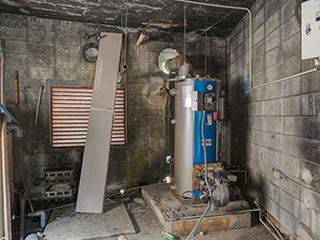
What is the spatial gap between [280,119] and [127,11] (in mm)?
2603

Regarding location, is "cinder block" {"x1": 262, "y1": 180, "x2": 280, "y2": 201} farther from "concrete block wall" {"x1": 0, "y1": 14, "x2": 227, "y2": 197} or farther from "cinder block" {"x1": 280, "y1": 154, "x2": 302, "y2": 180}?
"concrete block wall" {"x1": 0, "y1": 14, "x2": 227, "y2": 197}

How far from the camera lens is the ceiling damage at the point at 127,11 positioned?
338 centimetres

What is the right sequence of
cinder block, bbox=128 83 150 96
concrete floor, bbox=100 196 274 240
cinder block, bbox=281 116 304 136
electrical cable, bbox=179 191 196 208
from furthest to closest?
cinder block, bbox=128 83 150 96, electrical cable, bbox=179 191 196 208, concrete floor, bbox=100 196 274 240, cinder block, bbox=281 116 304 136

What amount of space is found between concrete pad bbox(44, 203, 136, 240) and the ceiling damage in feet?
9.50

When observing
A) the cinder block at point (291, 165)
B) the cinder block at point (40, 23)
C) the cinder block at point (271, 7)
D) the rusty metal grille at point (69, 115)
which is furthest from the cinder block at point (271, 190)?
the cinder block at point (40, 23)

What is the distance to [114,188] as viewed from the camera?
4.23 meters

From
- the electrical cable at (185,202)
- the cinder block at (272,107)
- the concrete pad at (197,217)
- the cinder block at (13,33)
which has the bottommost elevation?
the concrete pad at (197,217)

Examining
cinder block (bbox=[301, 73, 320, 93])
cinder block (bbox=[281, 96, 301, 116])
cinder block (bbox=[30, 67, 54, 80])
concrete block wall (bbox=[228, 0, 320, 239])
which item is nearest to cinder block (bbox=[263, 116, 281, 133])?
concrete block wall (bbox=[228, 0, 320, 239])

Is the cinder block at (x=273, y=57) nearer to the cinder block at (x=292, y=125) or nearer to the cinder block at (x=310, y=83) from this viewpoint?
the cinder block at (x=310, y=83)

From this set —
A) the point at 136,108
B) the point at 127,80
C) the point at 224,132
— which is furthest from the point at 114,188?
the point at 224,132

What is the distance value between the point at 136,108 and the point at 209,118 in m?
1.56

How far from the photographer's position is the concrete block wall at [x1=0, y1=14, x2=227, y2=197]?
3809mm

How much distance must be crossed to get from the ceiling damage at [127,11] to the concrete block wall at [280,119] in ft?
1.33

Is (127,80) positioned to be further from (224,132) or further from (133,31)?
(224,132)
